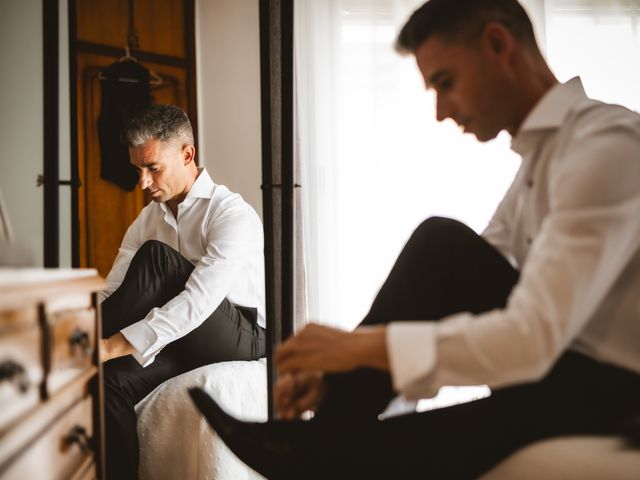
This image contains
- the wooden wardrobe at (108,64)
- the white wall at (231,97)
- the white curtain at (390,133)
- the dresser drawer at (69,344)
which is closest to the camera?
the dresser drawer at (69,344)

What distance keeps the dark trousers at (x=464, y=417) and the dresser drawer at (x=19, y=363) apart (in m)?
0.32

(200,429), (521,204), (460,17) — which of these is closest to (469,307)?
(521,204)

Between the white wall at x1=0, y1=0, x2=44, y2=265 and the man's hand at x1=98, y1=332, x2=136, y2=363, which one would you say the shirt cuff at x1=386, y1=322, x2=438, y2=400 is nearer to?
the man's hand at x1=98, y1=332, x2=136, y2=363

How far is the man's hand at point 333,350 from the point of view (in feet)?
2.17

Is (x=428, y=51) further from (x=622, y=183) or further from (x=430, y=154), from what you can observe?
(x=430, y=154)

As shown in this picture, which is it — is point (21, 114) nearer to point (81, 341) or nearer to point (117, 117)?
point (117, 117)

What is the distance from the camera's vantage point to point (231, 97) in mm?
2021

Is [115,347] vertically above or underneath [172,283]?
underneath

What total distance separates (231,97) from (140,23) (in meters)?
0.66

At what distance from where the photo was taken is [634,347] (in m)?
0.72

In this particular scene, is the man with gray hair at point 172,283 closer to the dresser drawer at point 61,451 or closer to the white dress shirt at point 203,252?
the white dress shirt at point 203,252

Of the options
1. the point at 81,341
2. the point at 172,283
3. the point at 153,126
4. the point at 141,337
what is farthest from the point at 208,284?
the point at 81,341

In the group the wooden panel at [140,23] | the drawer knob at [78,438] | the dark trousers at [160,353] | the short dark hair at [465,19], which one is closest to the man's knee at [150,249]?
the dark trousers at [160,353]

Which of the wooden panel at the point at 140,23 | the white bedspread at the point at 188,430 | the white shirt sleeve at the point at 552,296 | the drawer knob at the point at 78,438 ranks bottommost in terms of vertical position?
the white bedspread at the point at 188,430
